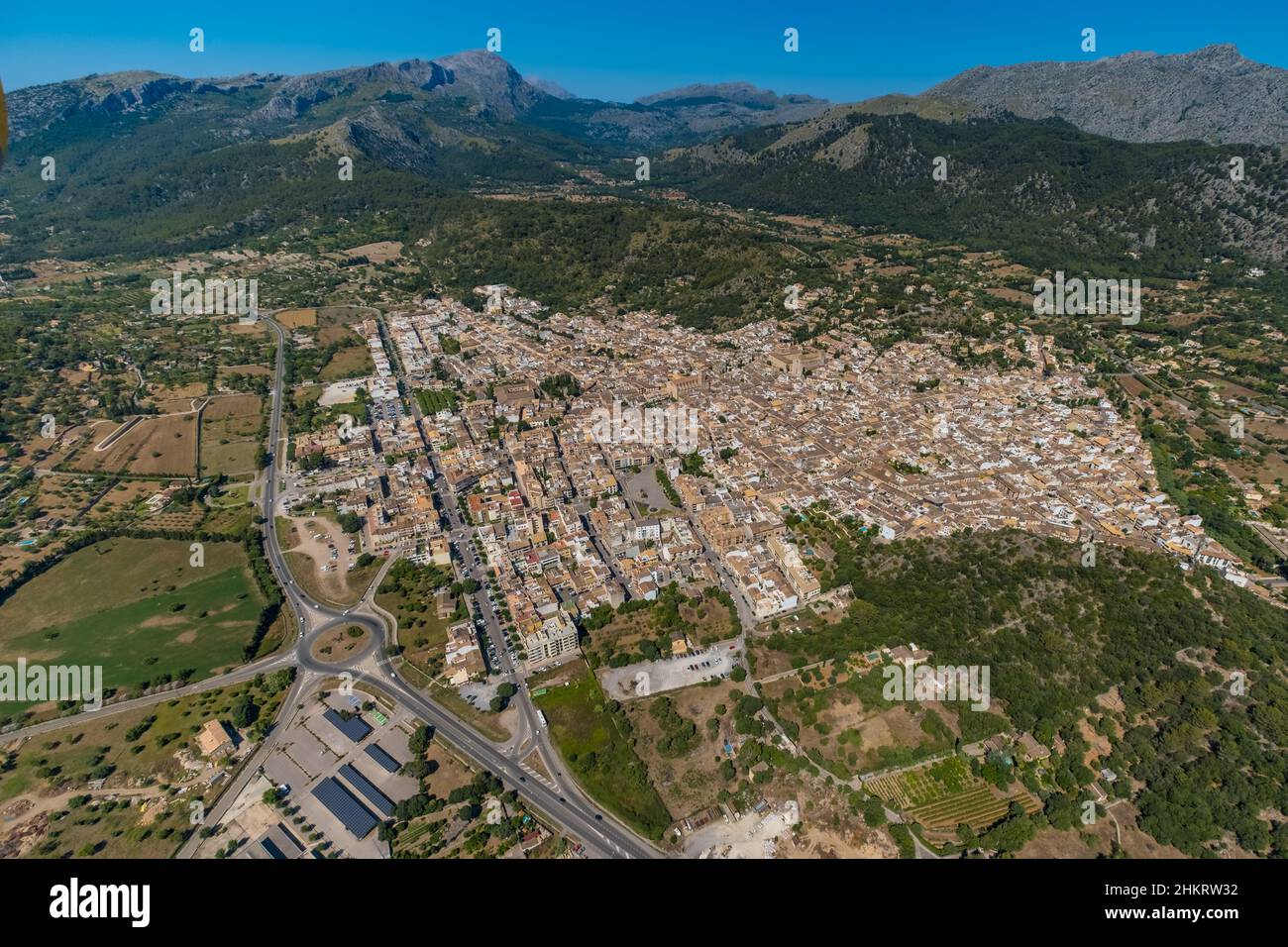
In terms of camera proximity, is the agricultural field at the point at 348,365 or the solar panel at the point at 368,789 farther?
the agricultural field at the point at 348,365

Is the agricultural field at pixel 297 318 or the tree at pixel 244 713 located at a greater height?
the agricultural field at pixel 297 318

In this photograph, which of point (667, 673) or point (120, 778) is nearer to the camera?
point (120, 778)

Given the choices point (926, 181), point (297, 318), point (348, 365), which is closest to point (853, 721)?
point (348, 365)

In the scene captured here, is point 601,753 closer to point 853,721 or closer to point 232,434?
point 853,721

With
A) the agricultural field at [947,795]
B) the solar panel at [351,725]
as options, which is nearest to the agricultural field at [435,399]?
the solar panel at [351,725]

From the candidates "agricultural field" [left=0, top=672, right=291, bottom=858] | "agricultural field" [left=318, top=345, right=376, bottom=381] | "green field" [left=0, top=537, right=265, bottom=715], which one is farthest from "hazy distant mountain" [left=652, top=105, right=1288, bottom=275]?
"agricultural field" [left=0, top=672, right=291, bottom=858]

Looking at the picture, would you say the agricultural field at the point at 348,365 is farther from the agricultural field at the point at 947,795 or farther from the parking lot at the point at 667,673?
the agricultural field at the point at 947,795
